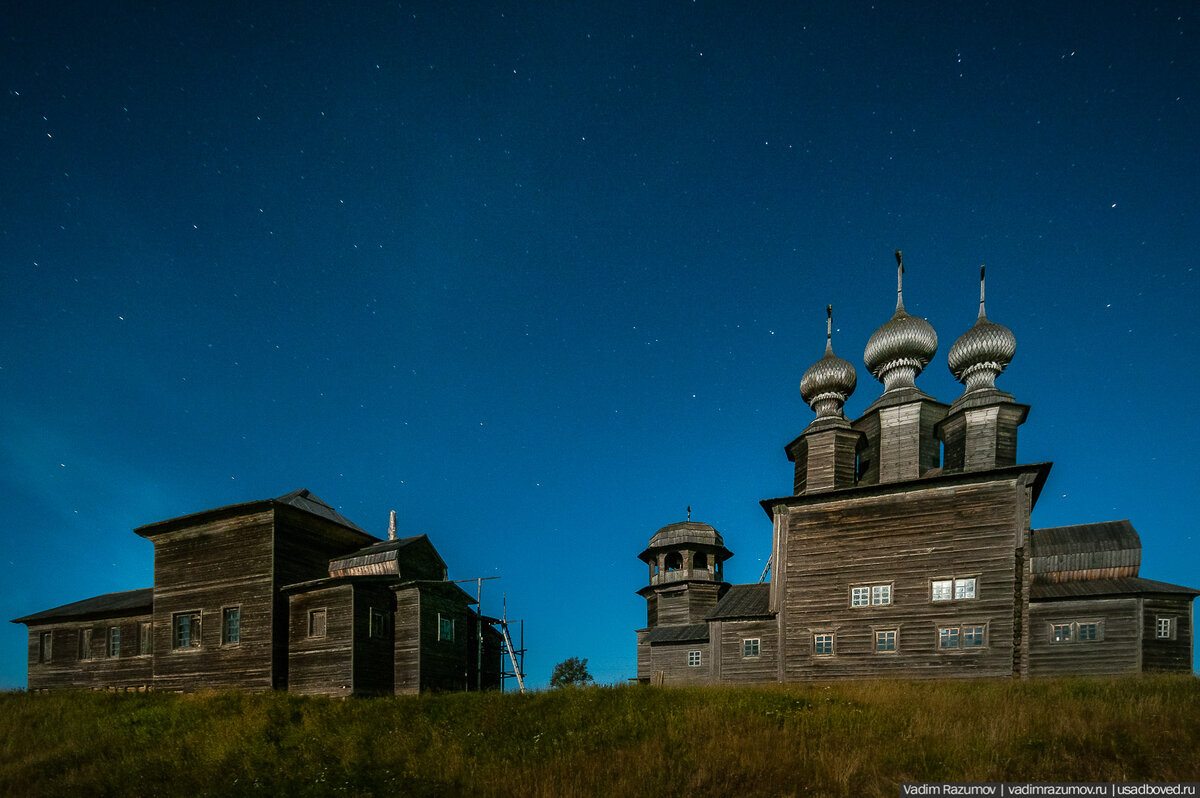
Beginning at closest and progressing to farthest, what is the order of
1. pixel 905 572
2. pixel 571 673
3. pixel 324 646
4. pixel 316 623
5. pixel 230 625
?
pixel 324 646, pixel 905 572, pixel 316 623, pixel 230 625, pixel 571 673

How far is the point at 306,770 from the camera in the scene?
1275cm

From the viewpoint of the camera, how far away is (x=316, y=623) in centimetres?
2234

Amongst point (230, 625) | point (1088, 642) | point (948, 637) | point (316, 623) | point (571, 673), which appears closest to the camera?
point (948, 637)

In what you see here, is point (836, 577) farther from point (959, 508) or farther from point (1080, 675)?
point (1080, 675)

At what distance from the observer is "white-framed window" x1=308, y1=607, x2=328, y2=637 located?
22119 mm

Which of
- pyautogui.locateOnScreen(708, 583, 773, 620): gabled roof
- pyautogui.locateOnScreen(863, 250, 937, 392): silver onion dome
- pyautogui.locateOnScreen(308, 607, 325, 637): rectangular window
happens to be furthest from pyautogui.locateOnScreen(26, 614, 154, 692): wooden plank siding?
pyautogui.locateOnScreen(863, 250, 937, 392): silver onion dome

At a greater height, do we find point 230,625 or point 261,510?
point 261,510

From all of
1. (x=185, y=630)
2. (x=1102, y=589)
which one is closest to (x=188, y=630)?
(x=185, y=630)

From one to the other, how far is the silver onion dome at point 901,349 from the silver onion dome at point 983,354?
1288 mm

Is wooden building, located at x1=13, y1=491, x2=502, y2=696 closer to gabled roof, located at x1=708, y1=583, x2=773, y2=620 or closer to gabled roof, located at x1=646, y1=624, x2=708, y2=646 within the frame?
gabled roof, located at x1=646, y1=624, x2=708, y2=646

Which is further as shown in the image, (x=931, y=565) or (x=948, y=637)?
(x=931, y=565)

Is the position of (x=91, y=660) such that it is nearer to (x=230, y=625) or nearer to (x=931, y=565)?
(x=230, y=625)

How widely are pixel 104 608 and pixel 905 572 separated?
34218 mm

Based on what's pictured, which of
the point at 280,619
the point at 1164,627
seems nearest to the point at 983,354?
the point at 1164,627
